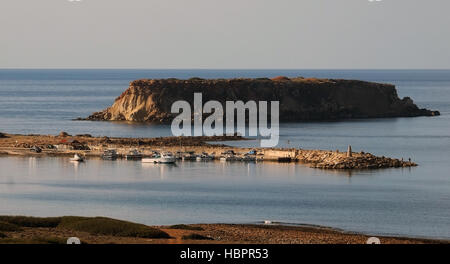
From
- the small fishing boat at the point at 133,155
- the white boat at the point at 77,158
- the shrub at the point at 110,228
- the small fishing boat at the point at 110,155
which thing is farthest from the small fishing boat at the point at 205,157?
the shrub at the point at 110,228

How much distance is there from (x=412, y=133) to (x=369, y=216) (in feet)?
208

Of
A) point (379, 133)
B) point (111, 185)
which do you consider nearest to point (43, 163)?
point (111, 185)

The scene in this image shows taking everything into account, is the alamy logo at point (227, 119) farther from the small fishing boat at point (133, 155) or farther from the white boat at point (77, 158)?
the white boat at point (77, 158)

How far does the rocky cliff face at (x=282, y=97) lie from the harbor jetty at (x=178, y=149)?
35050 mm

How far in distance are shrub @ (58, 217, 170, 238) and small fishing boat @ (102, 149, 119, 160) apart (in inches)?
1647

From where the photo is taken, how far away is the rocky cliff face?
138375 mm

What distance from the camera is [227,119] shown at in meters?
131

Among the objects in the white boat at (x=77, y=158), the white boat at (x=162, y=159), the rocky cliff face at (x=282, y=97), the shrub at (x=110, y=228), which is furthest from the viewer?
the rocky cliff face at (x=282, y=97)

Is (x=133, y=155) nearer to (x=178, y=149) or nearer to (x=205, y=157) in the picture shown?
(x=178, y=149)

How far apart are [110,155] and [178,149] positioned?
737 centimetres

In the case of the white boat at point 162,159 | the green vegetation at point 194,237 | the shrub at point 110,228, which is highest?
the white boat at point 162,159

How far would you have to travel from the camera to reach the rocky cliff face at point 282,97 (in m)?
138

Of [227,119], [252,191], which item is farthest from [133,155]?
[227,119]

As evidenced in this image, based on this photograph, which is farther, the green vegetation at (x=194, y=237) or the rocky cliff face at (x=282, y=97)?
the rocky cliff face at (x=282, y=97)
